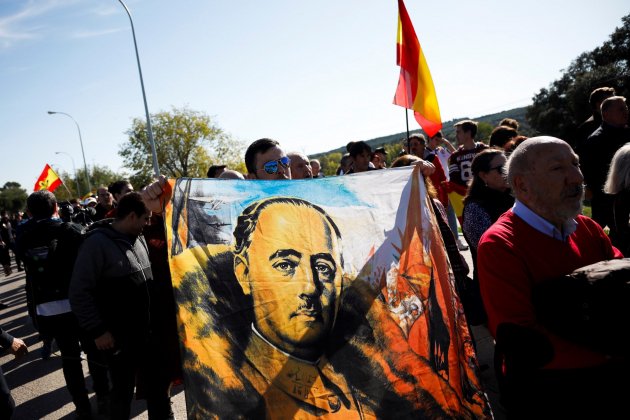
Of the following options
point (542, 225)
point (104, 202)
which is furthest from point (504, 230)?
point (104, 202)

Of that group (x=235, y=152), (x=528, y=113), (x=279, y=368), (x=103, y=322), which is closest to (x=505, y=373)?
(x=279, y=368)

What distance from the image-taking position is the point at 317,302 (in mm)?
2533

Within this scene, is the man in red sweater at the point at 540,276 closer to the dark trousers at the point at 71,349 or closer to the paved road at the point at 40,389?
the paved road at the point at 40,389

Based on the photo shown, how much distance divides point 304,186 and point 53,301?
2.70 metres

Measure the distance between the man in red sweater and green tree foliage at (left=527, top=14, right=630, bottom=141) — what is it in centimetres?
3774

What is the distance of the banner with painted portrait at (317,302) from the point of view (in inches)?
91.7

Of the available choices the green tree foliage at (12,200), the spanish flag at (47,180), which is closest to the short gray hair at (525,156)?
the spanish flag at (47,180)

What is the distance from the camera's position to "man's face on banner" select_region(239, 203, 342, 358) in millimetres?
2461

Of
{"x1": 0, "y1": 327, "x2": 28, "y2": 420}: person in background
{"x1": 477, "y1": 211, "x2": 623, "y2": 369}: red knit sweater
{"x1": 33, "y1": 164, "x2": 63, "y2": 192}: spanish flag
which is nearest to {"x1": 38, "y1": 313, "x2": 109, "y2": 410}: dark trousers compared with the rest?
{"x1": 0, "y1": 327, "x2": 28, "y2": 420}: person in background

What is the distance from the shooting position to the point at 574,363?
1.96m

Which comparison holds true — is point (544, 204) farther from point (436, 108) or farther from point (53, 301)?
point (53, 301)

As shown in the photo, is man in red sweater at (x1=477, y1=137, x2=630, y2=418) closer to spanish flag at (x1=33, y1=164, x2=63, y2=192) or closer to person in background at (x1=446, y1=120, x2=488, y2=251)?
person in background at (x1=446, y1=120, x2=488, y2=251)

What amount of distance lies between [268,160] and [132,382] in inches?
76.5

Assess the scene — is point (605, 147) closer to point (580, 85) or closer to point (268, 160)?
point (268, 160)
